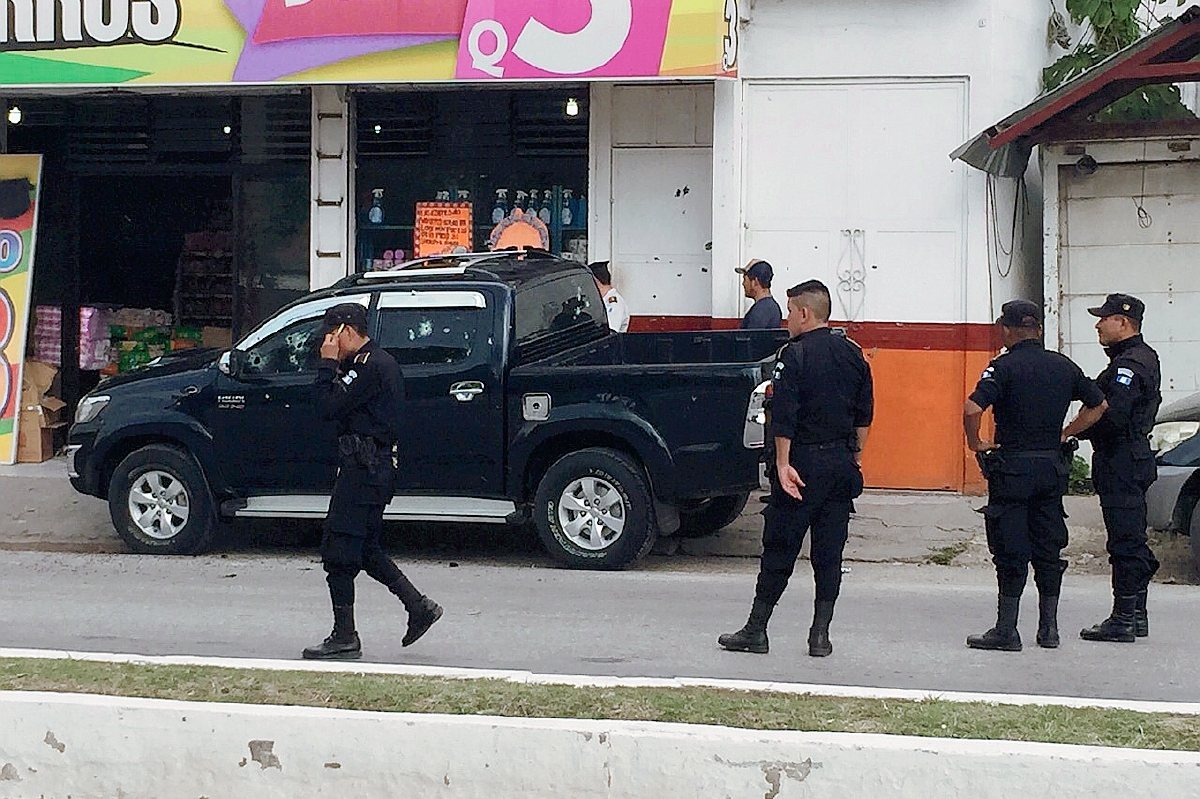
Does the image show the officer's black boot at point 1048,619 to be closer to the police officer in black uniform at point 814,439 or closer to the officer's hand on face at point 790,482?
the police officer in black uniform at point 814,439

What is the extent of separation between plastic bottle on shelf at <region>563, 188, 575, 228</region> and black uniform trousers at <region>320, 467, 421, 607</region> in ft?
23.5

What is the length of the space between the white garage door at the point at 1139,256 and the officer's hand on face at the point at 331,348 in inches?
302

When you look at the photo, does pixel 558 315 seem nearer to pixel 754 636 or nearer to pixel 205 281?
pixel 754 636

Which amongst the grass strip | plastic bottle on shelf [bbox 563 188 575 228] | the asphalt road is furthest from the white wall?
the grass strip

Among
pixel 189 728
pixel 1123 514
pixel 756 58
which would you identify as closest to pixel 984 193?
pixel 756 58

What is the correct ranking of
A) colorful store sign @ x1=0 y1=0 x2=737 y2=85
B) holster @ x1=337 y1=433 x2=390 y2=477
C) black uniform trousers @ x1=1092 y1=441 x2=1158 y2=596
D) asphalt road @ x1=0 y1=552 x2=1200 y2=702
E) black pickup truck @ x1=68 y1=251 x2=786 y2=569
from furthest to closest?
colorful store sign @ x1=0 y1=0 x2=737 y2=85 < black pickup truck @ x1=68 y1=251 x2=786 y2=569 < black uniform trousers @ x1=1092 y1=441 x2=1158 y2=596 < asphalt road @ x1=0 y1=552 x2=1200 y2=702 < holster @ x1=337 y1=433 x2=390 y2=477

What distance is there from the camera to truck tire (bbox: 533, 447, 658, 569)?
10.3m

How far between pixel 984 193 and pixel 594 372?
446cm

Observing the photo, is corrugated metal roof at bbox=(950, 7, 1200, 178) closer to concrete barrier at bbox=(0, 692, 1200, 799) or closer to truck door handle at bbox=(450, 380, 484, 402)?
truck door handle at bbox=(450, 380, 484, 402)

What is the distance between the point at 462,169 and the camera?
14781mm

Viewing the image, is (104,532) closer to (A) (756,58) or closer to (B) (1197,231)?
(A) (756,58)

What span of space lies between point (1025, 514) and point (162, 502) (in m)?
5.94

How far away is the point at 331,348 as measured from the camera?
7.88 metres

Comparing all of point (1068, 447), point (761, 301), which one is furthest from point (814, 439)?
point (761, 301)
